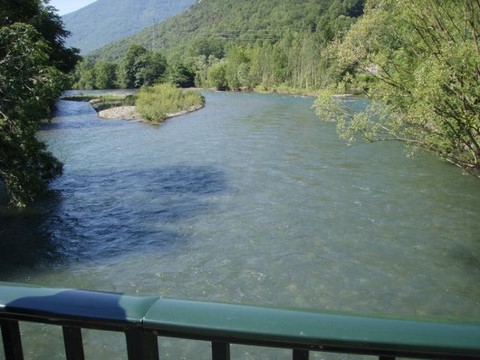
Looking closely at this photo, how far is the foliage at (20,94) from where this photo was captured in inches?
526

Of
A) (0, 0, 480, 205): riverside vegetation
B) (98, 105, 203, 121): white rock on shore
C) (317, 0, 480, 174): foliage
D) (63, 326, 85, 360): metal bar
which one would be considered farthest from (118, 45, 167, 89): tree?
(63, 326, 85, 360): metal bar

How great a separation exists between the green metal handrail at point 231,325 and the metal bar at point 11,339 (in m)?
0.07

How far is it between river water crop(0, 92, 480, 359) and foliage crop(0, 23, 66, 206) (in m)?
2.15

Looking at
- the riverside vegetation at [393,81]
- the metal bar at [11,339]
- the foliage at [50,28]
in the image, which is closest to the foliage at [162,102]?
the foliage at [50,28]

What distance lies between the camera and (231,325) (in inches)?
59.9

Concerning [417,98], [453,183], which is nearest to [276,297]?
[417,98]

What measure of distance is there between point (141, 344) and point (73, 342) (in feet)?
1.06

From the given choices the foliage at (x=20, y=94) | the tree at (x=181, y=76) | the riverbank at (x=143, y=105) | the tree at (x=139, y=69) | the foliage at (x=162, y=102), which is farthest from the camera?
the tree at (x=139, y=69)

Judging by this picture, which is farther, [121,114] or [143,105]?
[143,105]

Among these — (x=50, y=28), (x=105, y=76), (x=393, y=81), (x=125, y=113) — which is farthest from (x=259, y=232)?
(x=105, y=76)

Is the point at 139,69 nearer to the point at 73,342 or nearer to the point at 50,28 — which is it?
the point at 50,28

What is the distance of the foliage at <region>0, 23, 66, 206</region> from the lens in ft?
43.9

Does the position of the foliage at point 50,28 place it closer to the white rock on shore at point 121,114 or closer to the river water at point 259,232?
the white rock on shore at point 121,114

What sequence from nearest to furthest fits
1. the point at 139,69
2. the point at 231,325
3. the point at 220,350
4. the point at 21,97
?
the point at 231,325, the point at 220,350, the point at 21,97, the point at 139,69
